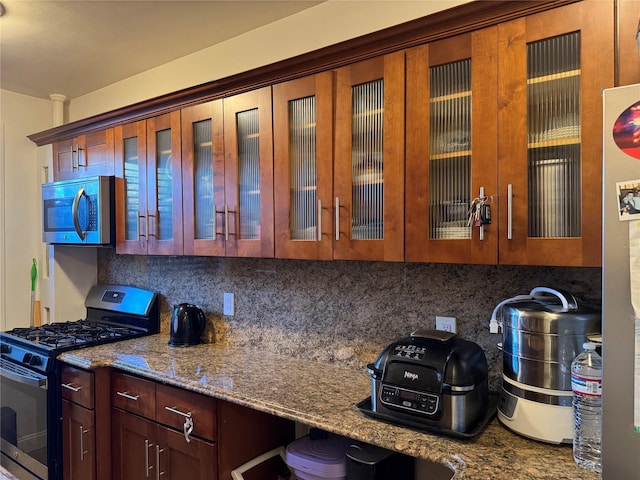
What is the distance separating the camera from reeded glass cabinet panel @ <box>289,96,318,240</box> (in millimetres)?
1852

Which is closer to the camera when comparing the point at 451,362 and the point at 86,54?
the point at 451,362

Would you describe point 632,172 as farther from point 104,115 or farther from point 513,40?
point 104,115

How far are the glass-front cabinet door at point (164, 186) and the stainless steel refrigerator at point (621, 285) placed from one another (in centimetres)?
194

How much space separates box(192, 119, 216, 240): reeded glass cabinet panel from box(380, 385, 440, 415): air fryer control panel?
1175 mm

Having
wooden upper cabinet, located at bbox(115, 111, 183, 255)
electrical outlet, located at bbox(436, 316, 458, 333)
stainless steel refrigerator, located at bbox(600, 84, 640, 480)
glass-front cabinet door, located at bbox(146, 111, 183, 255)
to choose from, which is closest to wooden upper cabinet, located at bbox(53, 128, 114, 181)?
wooden upper cabinet, located at bbox(115, 111, 183, 255)

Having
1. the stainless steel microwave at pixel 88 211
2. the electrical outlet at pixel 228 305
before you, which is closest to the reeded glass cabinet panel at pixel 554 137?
the electrical outlet at pixel 228 305

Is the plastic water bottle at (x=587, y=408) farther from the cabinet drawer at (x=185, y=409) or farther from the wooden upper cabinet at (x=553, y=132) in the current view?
the cabinet drawer at (x=185, y=409)

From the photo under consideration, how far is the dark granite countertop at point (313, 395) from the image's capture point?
1.23m

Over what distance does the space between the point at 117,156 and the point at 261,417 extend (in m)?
1.77

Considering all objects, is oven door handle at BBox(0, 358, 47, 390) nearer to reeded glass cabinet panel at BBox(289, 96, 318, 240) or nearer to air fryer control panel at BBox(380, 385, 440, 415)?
reeded glass cabinet panel at BBox(289, 96, 318, 240)

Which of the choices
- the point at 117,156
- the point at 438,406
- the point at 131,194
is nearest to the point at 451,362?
the point at 438,406

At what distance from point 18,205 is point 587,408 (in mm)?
3657

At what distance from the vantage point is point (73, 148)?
2.92 metres

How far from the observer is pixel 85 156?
2.86 m
